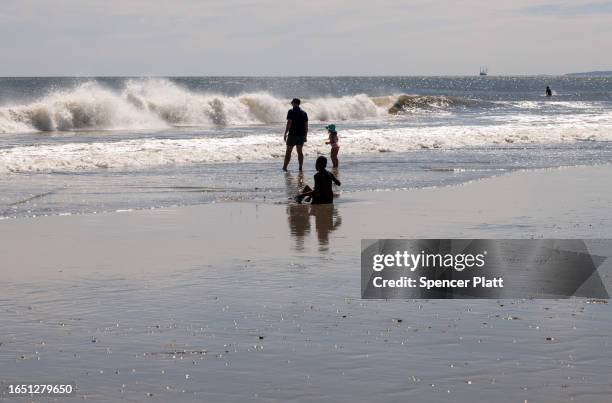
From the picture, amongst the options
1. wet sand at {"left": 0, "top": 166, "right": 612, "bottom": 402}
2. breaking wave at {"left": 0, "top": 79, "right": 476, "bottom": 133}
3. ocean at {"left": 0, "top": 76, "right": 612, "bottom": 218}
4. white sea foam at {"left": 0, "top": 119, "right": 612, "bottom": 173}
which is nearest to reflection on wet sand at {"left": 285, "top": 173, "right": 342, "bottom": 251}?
wet sand at {"left": 0, "top": 166, "right": 612, "bottom": 402}

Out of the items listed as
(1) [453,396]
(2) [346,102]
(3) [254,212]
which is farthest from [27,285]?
(2) [346,102]

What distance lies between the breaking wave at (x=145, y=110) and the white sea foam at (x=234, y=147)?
52.8 ft

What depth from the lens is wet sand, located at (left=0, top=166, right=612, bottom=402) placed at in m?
5.68

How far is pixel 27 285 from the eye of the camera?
839 cm

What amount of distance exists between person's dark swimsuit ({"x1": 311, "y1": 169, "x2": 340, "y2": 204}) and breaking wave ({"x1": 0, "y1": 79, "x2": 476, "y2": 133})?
29.7 m

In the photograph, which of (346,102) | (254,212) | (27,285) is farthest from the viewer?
(346,102)

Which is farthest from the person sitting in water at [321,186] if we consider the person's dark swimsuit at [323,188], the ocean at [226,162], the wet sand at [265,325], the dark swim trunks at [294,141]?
the dark swim trunks at [294,141]

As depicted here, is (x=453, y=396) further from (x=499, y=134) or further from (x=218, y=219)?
(x=499, y=134)

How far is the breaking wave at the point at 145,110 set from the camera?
145 ft

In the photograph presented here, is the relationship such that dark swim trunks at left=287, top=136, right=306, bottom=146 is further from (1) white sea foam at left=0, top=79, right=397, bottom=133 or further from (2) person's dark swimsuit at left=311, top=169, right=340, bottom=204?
(1) white sea foam at left=0, top=79, right=397, bottom=133

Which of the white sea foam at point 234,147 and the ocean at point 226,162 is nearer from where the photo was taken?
the ocean at point 226,162

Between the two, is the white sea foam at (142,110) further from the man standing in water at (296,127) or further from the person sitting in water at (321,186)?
the person sitting in water at (321,186)

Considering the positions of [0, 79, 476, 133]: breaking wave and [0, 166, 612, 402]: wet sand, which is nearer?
[0, 166, 612, 402]: wet sand

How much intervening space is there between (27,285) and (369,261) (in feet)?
10.4
